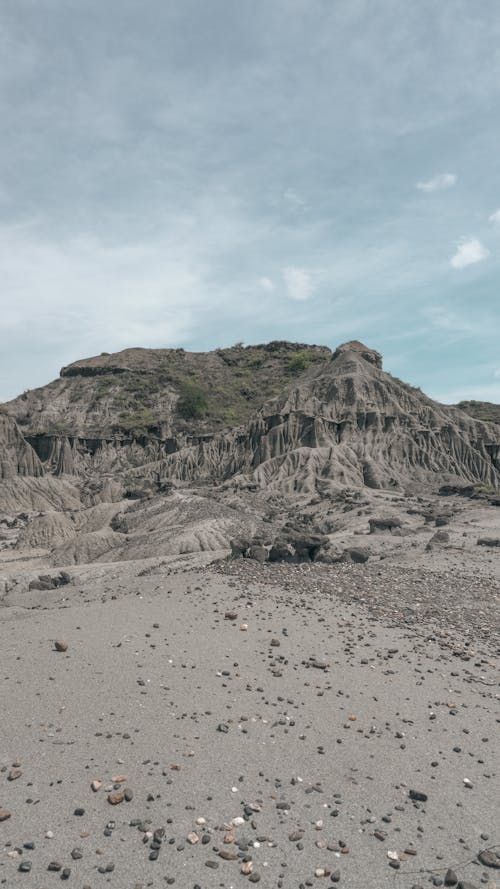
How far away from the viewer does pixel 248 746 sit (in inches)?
306

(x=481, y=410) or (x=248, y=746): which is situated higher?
(x=481, y=410)

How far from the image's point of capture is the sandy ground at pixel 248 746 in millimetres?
5902

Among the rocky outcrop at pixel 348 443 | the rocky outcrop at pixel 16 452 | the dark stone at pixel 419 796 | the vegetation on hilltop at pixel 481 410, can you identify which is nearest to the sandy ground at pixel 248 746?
the dark stone at pixel 419 796

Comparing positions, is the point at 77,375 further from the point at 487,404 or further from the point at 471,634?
the point at 471,634

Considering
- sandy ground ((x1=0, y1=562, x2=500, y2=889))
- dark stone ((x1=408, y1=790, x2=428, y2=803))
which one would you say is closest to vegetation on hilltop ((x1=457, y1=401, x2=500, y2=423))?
sandy ground ((x1=0, y1=562, x2=500, y2=889))

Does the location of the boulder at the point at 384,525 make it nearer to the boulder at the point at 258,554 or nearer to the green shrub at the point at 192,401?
the boulder at the point at 258,554

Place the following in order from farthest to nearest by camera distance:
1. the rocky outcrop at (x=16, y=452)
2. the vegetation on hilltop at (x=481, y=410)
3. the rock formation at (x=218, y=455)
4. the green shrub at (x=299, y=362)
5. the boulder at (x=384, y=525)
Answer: the green shrub at (x=299, y=362) < the vegetation on hilltop at (x=481, y=410) < the rocky outcrop at (x=16, y=452) < the rock formation at (x=218, y=455) < the boulder at (x=384, y=525)

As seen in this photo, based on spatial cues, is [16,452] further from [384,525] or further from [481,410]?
[481,410]

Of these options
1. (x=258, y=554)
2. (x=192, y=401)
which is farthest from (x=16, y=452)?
(x=258, y=554)

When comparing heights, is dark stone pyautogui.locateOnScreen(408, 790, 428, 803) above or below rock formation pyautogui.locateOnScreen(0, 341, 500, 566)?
below

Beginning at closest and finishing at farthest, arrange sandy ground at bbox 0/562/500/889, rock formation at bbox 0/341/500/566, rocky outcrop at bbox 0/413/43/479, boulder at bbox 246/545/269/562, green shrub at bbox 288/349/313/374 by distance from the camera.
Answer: sandy ground at bbox 0/562/500/889, boulder at bbox 246/545/269/562, rock formation at bbox 0/341/500/566, rocky outcrop at bbox 0/413/43/479, green shrub at bbox 288/349/313/374

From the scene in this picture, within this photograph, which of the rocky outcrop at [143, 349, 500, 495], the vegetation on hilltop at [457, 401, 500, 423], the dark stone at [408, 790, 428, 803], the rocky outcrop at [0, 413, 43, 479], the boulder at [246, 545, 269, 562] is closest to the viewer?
the dark stone at [408, 790, 428, 803]

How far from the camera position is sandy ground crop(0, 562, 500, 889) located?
5902mm

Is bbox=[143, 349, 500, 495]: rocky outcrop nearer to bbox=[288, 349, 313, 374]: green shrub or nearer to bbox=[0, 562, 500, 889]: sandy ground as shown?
bbox=[0, 562, 500, 889]: sandy ground
